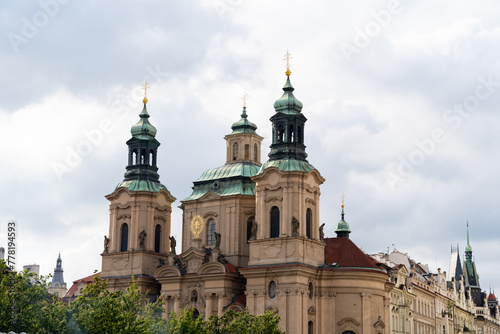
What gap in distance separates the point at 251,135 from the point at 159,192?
1012 cm

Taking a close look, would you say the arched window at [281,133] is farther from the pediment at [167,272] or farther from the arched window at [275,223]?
the pediment at [167,272]

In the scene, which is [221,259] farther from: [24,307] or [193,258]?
[24,307]

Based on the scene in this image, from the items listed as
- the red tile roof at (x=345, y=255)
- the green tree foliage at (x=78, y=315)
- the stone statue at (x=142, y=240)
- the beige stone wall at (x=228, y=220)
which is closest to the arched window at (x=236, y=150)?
the beige stone wall at (x=228, y=220)

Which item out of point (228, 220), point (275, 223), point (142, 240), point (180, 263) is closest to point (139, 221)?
point (142, 240)

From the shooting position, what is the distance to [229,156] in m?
78.2

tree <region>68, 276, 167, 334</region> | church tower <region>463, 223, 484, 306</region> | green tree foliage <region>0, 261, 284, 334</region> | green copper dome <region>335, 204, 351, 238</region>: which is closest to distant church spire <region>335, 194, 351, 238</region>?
green copper dome <region>335, 204, 351, 238</region>

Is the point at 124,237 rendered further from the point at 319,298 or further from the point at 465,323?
the point at 465,323

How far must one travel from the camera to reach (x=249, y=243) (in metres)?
68.3

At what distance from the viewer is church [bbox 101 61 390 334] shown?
6631cm

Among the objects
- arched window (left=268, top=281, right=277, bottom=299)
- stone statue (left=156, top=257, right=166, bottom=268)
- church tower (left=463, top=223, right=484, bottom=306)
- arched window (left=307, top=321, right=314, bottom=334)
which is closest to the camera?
arched window (left=268, top=281, right=277, bottom=299)

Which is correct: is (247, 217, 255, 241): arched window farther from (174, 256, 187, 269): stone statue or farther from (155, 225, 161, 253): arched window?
(155, 225, 161, 253): arched window

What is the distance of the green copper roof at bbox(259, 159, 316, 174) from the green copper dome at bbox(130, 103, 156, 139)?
1477cm

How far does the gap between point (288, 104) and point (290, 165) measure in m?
6.02

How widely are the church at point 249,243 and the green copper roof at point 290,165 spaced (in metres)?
0.08
